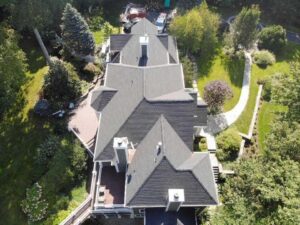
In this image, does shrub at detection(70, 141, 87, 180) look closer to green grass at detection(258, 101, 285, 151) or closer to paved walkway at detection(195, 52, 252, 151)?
paved walkway at detection(195, 52, 252, 151)

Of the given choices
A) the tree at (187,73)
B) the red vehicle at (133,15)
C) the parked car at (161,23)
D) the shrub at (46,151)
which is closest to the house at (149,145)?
the tree at (187,73)

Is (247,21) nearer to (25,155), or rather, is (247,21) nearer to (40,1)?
(40,1)

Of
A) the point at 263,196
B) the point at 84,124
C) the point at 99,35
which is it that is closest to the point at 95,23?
the point at 99,35

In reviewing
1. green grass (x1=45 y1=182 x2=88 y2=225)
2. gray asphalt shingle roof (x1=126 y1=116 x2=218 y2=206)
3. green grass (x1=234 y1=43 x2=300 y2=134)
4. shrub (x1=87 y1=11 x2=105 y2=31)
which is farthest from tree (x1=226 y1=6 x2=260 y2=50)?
green grass (x1=45 y1=182 x2=88 y2=225)

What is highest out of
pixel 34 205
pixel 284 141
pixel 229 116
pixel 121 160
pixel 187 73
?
pixel 187 73

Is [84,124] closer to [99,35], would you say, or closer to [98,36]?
[98,36]
